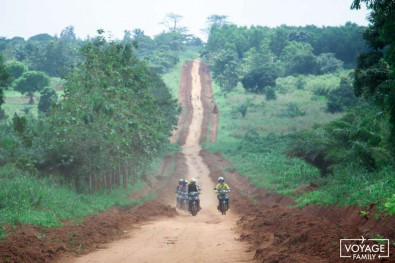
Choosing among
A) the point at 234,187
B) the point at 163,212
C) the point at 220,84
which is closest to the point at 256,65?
the point at 220,84

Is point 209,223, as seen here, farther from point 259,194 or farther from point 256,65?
point 256,65

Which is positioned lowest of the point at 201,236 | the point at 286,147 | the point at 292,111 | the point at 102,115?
the point at 201,236

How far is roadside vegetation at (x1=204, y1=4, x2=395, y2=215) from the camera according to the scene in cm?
1703

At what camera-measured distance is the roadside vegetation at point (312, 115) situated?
1703 cm

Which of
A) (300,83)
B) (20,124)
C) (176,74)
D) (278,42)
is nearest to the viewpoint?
(20,124)

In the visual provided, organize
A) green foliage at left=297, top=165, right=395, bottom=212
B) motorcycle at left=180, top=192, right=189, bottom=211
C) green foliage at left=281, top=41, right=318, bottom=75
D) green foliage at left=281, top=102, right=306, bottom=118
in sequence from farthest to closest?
green foliage at left=281, top=41, right=318, bottom=75
green foliage at left=281, top=102, right=306, bottom=118
motorcycle at left=180, top=192, right=189, bottom=211
green foliage at left=297, top=165, right=395, bottom=212

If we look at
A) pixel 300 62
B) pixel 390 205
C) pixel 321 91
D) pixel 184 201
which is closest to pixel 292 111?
pixel 321 91

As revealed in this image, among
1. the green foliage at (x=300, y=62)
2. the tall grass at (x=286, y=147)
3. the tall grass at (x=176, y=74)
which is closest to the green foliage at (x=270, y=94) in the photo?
the tall grass at (x=286, y=147)

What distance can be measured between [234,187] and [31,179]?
646 inches

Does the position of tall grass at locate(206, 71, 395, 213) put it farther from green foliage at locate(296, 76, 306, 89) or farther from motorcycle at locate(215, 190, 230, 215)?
motorcycle at locate(215, 190, 230, 215)

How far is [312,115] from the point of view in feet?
202

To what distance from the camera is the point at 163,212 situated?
75.6 feet

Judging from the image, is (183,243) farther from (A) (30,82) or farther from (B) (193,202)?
(A) (30,82)

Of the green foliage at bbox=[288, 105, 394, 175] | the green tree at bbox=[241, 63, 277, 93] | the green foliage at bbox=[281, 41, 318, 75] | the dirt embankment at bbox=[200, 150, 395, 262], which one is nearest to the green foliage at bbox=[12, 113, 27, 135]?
the dirt embankment at bbox=[200, 150, 395, 262]
